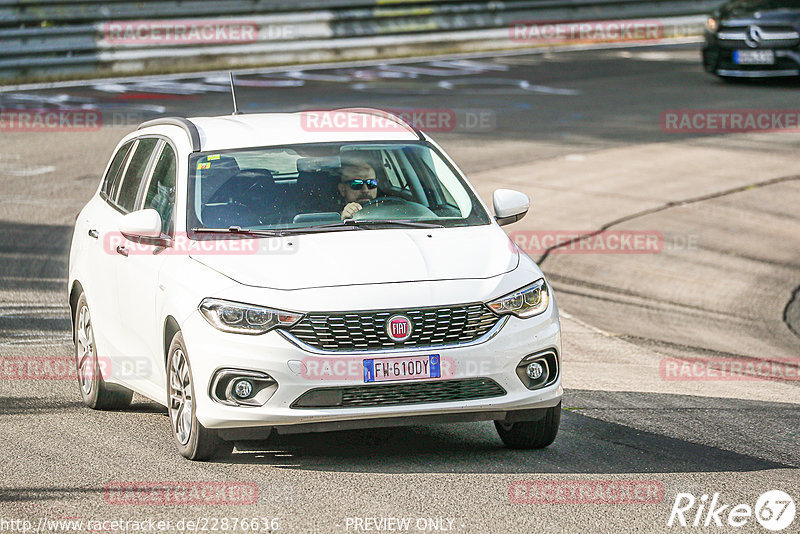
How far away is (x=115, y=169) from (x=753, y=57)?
58.6ft

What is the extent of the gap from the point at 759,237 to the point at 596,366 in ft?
21.3

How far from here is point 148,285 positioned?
24.3 feet

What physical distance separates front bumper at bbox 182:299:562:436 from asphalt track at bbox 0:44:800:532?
0.94 feet

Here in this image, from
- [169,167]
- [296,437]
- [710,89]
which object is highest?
[169,167]

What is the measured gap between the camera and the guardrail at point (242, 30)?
977 inches

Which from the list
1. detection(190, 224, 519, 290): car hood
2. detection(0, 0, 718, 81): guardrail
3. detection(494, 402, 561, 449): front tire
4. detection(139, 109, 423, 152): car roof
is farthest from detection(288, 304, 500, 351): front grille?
detection(0, 0, 718, 81): guardrail

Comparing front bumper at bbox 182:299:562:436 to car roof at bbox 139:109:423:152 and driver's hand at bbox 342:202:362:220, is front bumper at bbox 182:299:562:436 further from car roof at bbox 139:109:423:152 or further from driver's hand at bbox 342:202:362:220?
car roof at bbox 139:109:423:152

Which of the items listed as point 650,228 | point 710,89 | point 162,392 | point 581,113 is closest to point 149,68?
point 581,113

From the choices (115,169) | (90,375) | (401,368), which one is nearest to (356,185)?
(401,368)

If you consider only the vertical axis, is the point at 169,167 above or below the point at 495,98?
above

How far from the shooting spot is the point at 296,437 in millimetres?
7555

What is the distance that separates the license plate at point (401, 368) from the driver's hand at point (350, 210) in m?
1.26

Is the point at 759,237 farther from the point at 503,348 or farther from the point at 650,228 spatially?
the point at 503,348

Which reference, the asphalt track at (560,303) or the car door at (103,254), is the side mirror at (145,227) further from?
the asphalt track at (560,303)
